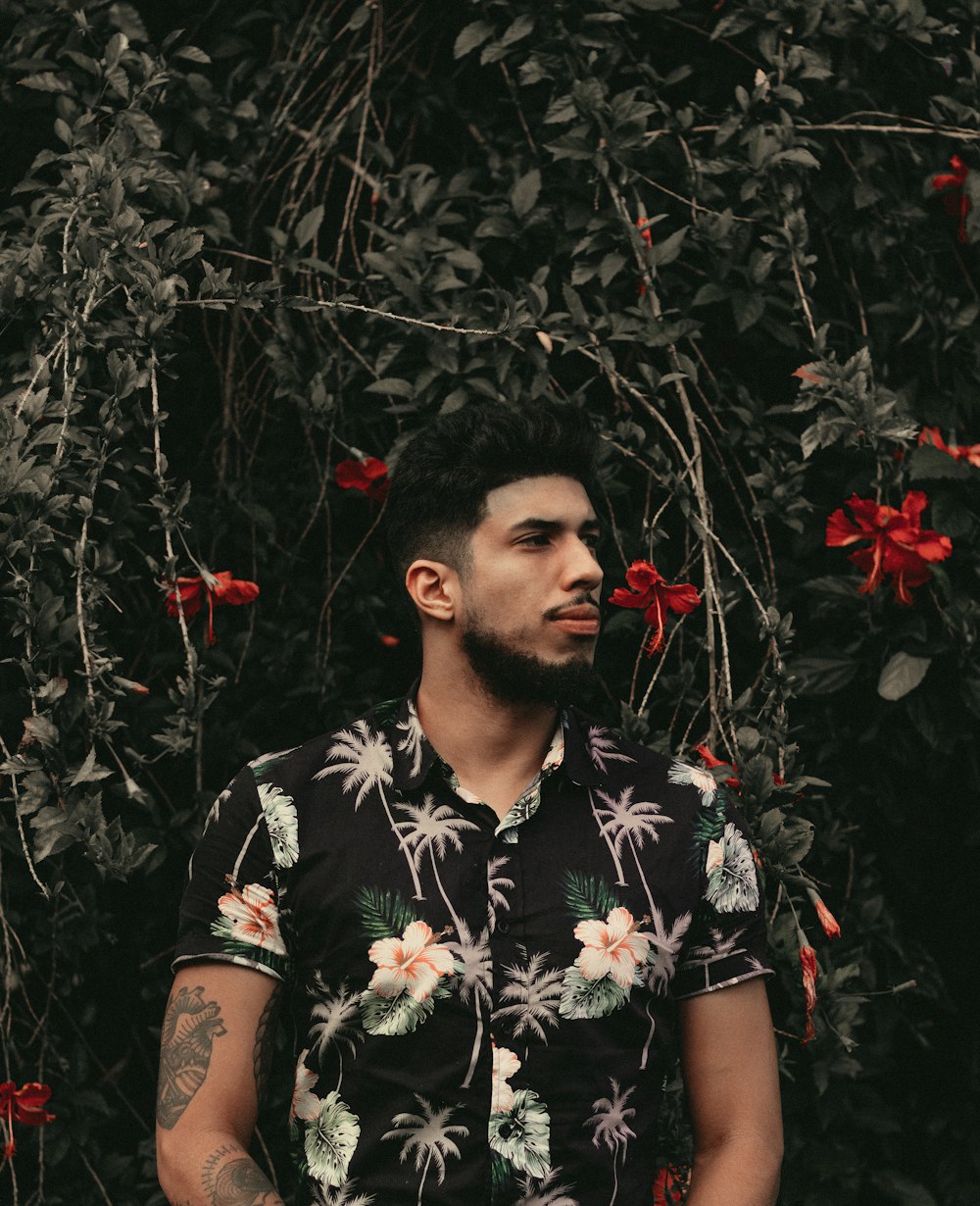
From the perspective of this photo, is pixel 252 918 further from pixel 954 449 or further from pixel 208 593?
pixel 954 449

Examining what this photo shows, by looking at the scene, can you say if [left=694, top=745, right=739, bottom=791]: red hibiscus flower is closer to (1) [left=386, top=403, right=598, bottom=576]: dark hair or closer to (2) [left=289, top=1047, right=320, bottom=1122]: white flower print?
(1) [left=386, top=403, right=598, bottom=576]: dark hair

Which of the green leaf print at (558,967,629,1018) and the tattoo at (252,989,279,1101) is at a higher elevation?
the green leaf print at (558,967,629,1018)

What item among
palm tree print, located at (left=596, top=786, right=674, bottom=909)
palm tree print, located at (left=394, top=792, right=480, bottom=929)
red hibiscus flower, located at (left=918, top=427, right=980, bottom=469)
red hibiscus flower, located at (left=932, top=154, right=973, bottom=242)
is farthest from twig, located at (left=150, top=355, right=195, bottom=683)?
red hibiscus flower, located at (left=932, top=154, right=973, bottom=242)

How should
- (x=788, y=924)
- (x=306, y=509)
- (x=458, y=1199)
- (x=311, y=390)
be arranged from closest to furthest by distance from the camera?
(x=458, y=1199), (x=788, y=924), (x=311, y=390), (x=306, y=509)

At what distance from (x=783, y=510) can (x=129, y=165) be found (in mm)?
1297

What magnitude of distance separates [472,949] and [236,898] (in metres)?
0.31

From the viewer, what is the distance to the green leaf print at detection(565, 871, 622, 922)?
1.65 meters

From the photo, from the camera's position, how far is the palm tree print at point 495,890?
1631mm

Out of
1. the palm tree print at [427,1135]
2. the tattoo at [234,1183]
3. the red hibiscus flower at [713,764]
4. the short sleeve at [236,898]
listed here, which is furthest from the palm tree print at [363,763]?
the red hibiscus flower at [713,764]

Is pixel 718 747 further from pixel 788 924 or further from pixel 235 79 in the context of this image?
pixel 235 79

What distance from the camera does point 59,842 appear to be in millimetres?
1842

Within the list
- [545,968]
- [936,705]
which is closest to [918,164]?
[936,705]

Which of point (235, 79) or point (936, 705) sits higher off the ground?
point (235, 79)

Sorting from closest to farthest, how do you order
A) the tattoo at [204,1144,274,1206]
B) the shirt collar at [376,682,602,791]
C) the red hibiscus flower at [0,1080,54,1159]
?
the tattoo at [204,1144,274,1206] < the shirt collar at [376,682,602,791] < the red hibiscus flower at [0,1080,54,1159]
